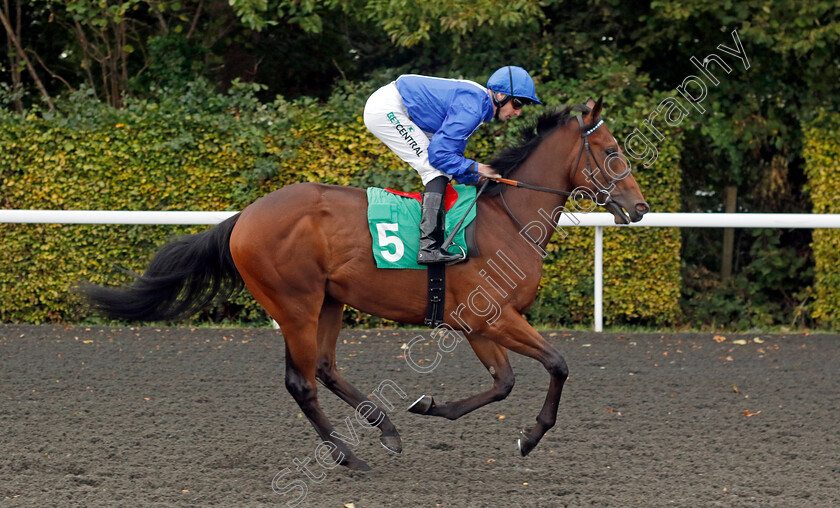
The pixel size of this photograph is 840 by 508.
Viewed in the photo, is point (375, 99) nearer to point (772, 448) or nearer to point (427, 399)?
point (427, 399)

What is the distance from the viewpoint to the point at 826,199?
8.05 m

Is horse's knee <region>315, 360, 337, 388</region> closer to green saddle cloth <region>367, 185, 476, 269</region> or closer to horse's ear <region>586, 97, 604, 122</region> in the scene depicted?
green saddle cloth <region>367, 185, 476, 269</region>

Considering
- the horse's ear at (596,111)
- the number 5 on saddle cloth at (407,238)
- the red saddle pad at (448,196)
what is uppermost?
Answer: the horse's ear at (596,111)

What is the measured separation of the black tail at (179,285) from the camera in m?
4.78

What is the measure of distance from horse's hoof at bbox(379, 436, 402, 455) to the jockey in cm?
91

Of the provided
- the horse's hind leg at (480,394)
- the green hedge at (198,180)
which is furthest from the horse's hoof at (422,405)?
the green hedge at (198,180)

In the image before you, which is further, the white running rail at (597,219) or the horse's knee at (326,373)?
the white running rail at (597,219)

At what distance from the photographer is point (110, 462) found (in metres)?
4.36

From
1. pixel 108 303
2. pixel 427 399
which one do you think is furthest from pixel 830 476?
pixel 108 303

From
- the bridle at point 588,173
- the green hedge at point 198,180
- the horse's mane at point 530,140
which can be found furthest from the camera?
the green hedge at point 198,180

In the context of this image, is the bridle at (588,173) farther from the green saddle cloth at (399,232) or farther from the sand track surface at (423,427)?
the sand track surface at (423,427)

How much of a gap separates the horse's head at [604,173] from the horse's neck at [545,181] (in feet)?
0.22

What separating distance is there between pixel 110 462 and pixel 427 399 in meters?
1.58

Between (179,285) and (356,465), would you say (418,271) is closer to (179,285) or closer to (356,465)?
(356,465)
